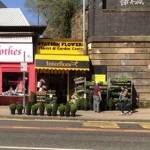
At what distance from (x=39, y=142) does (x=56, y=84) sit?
15603 mm

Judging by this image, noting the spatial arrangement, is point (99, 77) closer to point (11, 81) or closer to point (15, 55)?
point (15, 55)

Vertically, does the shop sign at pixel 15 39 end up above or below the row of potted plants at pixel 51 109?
above

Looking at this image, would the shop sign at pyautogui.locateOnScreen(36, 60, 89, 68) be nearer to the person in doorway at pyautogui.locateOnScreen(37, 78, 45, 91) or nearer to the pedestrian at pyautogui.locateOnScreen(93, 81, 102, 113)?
the person in doorway at pyautogui.locateOnScreen(37, 78, 45, 91)

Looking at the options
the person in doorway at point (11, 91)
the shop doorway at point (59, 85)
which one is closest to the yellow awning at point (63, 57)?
the shop doorway at point (59, 85)

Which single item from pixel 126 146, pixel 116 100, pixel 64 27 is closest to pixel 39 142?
pixel 126 146

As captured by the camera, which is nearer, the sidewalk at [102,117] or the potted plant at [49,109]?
the sidewalk at [102,117]

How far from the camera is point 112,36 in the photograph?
25812 millimetres

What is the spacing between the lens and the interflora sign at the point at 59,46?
27062 millimetres

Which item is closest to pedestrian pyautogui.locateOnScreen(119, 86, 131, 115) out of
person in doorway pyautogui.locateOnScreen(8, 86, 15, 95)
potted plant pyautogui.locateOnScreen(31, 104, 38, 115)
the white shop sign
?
potted plant pyautogui.locateOnScreen(31, 104, 38, 115)

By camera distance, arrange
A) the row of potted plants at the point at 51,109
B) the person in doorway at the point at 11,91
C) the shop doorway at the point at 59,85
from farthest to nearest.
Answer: the shop doorway at the point at 59,85 → the person in doorway at the point at 11,91 → the row of potted plants at the point at 51,109

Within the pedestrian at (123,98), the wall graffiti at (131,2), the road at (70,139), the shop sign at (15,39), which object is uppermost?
the wall graffiti at (131,2)

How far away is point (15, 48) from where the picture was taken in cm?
2686

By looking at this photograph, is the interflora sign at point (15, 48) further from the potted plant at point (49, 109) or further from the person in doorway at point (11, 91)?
the potted plant at point (49, 109)

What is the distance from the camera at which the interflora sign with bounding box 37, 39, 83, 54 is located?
2706 cm
